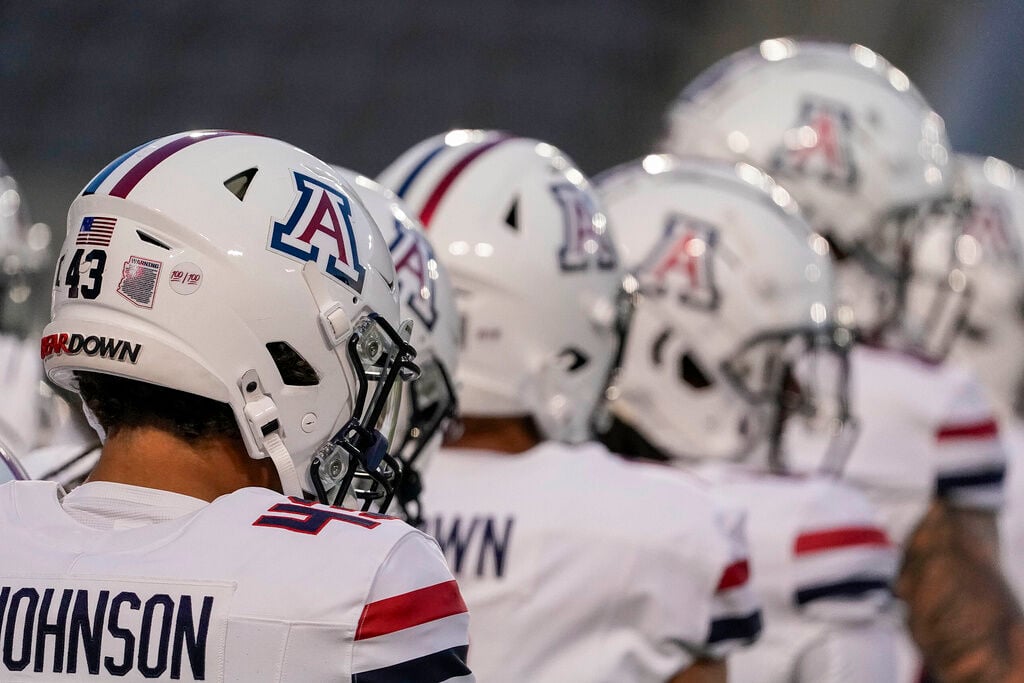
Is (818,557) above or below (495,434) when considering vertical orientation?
below

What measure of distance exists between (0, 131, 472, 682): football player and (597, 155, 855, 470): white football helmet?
1446mm

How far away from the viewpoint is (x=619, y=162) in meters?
10.1

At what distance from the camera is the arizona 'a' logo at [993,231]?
469 cm

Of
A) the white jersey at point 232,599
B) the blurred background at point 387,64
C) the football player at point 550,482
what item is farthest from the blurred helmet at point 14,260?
the blurred background at point 387,64

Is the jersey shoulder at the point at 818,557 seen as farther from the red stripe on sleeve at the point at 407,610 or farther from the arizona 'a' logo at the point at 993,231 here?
the arizona 'a' logo at the point at 993,231

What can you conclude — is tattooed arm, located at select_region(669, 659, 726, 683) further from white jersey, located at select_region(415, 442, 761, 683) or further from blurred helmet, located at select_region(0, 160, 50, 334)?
blurred helmet, located at select_region(0, 160, 50, 334)

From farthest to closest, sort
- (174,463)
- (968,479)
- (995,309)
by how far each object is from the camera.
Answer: (995,309), (968,479), (174,463)

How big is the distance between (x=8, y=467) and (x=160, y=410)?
0.33 m

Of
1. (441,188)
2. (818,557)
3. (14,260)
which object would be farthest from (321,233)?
(14,260)

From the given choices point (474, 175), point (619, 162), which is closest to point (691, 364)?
point (474, 175)

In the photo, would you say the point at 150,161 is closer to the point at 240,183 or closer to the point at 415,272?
the point at 240,183

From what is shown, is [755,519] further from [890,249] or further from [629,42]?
[629,42]

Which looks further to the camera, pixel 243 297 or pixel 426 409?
pixel 426 409

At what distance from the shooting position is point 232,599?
59.5 inches
